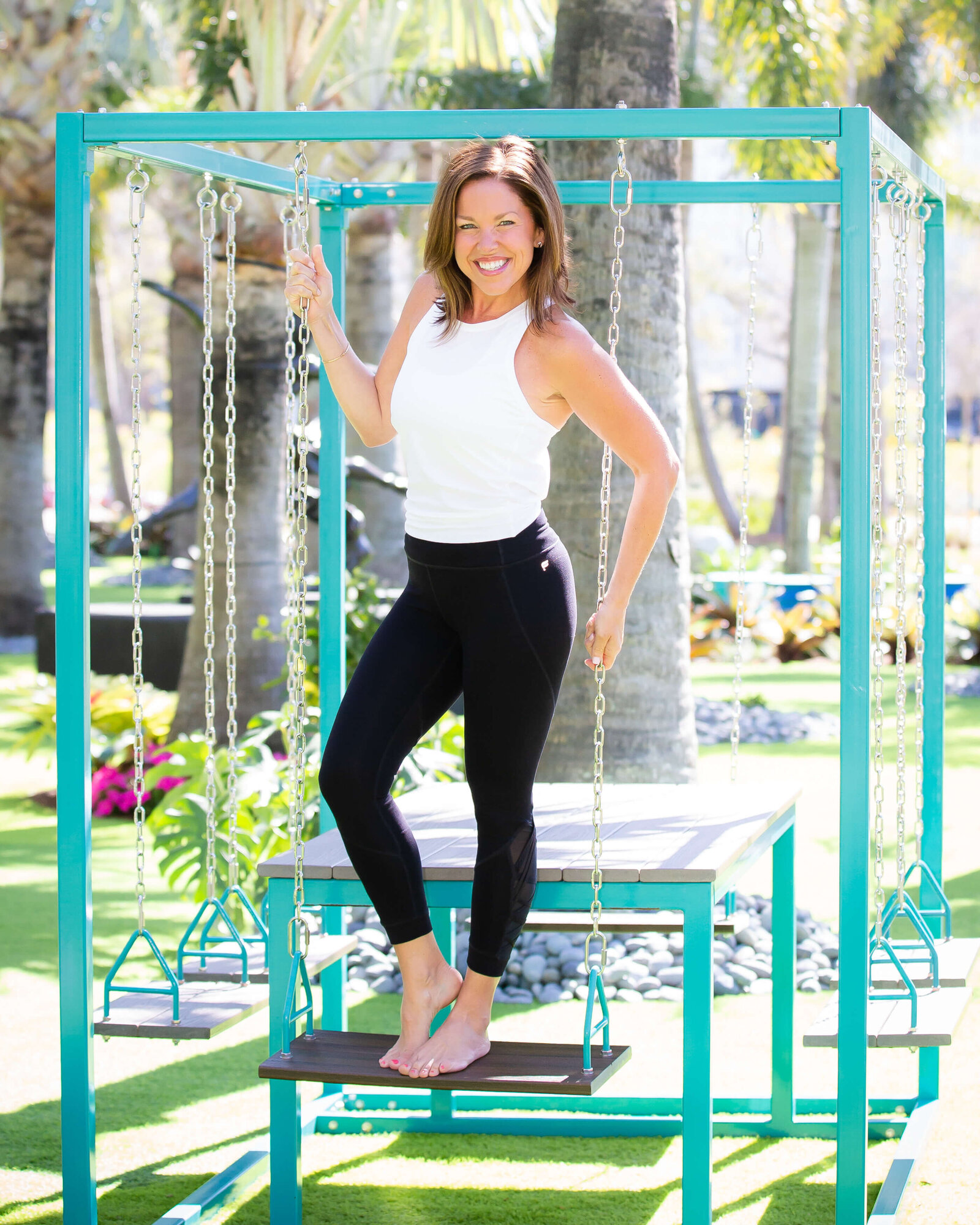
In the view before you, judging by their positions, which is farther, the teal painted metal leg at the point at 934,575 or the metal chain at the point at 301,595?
the teal painted metal leg at the point at 934,575

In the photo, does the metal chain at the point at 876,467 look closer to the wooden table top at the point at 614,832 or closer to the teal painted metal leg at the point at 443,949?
the wooden table top at the point at 614,832

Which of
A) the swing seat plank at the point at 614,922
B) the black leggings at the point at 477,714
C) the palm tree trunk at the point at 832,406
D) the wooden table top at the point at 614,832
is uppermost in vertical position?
the palm tree trunk at the point at 832,406

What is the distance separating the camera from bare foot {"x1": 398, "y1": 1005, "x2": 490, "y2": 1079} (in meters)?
2.94

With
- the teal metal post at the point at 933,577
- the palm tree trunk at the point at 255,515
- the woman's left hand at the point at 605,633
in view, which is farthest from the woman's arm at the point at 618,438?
the palm tree trunk at the point at 255,515

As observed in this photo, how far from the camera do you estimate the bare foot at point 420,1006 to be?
3.00 meters

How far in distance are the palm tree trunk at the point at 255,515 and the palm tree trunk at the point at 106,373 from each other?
20.8 meters

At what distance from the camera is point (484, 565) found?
9.86 feet

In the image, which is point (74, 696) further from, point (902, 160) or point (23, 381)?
point (23, 381)

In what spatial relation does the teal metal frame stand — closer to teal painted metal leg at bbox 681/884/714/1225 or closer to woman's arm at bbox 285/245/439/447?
teal painted metal leg at bbox 681/884/714/1225

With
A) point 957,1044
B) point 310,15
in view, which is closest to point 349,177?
point 310,15

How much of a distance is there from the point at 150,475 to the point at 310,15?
4302 cm

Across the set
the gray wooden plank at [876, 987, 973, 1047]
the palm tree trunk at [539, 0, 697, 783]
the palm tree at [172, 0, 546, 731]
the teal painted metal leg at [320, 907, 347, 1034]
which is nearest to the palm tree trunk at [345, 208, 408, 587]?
the palm tree at [172, 0, 546, 731]

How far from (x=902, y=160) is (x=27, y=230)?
40.7 feet

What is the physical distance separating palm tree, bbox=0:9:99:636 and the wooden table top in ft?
36.1
